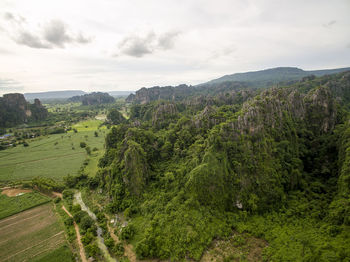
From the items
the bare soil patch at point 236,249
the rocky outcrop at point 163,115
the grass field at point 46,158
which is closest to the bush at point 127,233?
the bare soil patch at point 236,249

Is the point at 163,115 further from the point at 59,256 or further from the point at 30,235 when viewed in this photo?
the point at 59,256

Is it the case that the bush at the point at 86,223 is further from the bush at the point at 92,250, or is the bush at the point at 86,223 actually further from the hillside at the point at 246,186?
the bush at the point at 92,250

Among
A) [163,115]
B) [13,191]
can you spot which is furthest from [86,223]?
[163,115]

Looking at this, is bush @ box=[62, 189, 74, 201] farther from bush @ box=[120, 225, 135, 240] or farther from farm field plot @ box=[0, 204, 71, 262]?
bush @ box=[120, 225, 135, 240]

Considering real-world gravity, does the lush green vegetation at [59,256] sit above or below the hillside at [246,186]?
below

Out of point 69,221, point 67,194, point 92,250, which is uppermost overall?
point 67,194
